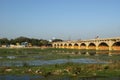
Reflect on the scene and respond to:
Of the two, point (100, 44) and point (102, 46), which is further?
point (102, 46)

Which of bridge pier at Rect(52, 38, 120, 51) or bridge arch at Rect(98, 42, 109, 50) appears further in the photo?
bridge arch at Rect(98, 42, 109, 50)

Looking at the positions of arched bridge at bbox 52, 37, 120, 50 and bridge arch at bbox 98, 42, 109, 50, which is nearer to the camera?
arched bridge at bbox 52, 37, 120, 50

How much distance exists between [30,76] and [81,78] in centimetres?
468

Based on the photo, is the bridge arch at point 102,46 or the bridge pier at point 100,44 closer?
the bridge pier at point 100,44

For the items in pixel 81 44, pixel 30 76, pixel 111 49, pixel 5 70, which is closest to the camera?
pixel 30 76

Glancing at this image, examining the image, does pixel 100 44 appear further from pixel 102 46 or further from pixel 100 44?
pixel 102 46

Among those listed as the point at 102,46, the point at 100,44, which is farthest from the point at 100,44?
the point at 102,46

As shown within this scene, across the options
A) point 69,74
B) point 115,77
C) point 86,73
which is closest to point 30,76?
point 69,74

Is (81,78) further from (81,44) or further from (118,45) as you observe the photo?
(81,44)

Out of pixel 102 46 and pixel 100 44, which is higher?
pixel 100 44

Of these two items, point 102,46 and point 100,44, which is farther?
point 102,46

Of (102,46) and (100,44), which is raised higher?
(100,44)

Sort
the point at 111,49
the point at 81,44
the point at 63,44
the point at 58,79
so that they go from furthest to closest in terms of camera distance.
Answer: the point at 63,44 < the point at 81,44 < the point at 111,49 < the point at 58,79

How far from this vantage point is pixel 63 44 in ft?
582
